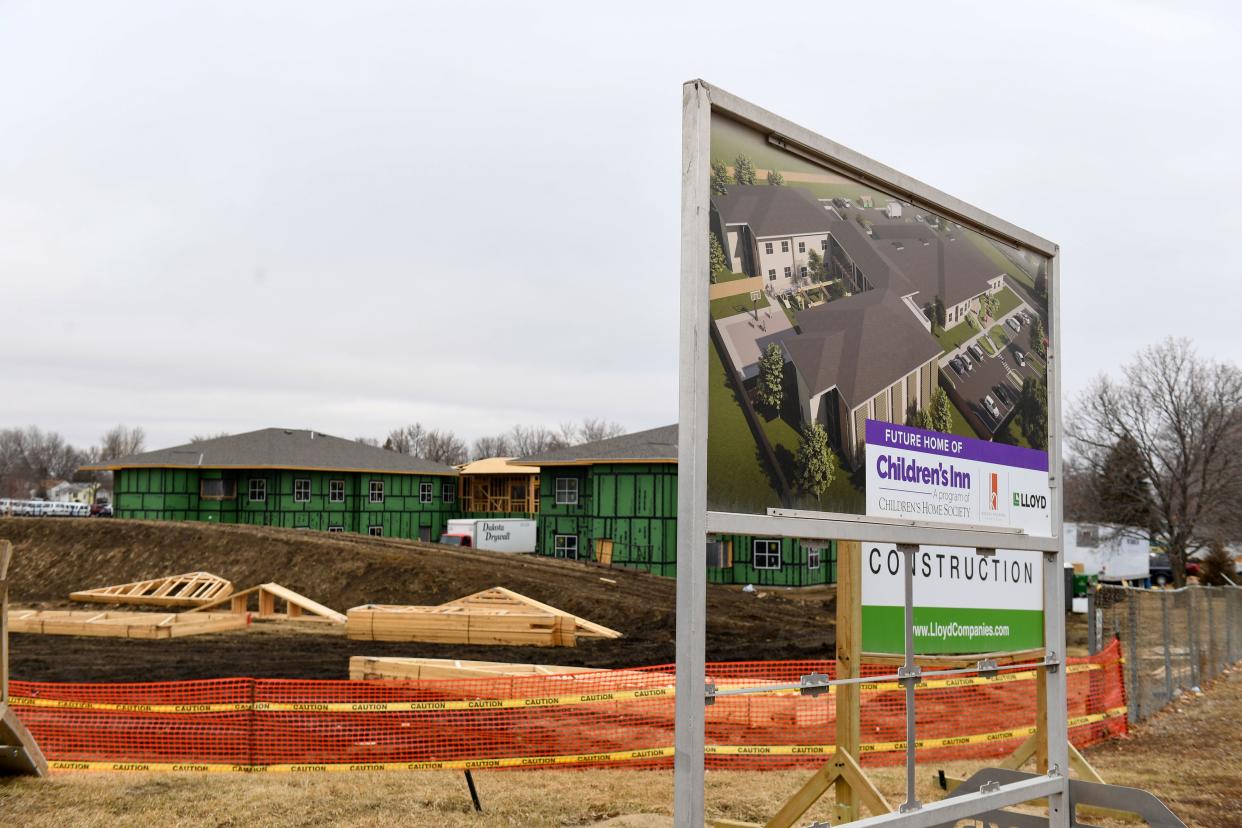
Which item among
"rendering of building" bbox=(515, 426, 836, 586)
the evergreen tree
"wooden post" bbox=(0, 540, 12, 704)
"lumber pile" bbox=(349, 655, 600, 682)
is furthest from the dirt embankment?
the evergreen tree

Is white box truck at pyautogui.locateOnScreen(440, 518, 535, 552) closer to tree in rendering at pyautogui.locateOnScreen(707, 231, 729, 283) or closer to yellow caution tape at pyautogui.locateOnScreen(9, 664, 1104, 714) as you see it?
yellow caution tape at pyautogui.locateOnScreen(9, 664, 1104, 714)

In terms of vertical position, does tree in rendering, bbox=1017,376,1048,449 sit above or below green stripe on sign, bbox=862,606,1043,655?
above

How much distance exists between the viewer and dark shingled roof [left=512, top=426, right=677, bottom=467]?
155ft

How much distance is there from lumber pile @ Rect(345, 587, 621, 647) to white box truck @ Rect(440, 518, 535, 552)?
3033cm

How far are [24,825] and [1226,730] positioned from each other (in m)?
13.1

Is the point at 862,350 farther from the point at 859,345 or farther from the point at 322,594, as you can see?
the point at 322,594

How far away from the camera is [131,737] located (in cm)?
1129

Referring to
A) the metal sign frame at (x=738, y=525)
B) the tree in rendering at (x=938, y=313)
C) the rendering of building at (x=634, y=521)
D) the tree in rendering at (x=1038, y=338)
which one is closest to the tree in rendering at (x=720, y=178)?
the metal sign frame at (x=738, y=525)

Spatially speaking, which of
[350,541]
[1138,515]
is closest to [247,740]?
[350,541]

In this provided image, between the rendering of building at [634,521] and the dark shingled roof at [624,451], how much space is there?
0.15 feet

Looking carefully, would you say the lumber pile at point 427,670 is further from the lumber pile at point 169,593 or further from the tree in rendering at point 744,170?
the lumber pile at point 169,593

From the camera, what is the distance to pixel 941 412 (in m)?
5.40

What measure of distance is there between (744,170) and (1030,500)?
2900 millimetres

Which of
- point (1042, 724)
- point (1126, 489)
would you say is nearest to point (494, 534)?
point (1126, 489)
